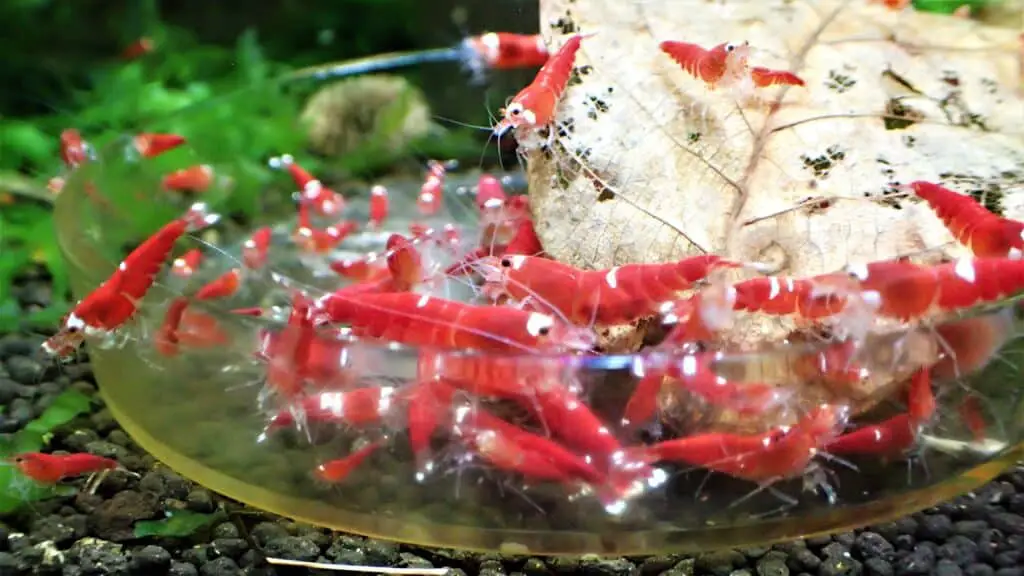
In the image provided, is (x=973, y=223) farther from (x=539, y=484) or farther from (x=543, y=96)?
(x=539, y=484)

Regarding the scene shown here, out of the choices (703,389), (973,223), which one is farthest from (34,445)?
(973,223)

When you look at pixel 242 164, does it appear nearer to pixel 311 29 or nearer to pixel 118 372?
pixel 118 372

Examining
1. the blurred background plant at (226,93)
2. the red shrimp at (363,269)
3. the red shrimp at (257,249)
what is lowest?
the red shrimp at (363,269)

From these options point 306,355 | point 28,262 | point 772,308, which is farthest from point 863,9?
point 28,262

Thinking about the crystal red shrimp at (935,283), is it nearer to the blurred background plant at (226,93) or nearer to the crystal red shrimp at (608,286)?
the crystal red shrimp at (608,286)

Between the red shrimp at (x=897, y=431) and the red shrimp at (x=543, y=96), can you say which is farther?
the red shrimp at (x=543, y=96)

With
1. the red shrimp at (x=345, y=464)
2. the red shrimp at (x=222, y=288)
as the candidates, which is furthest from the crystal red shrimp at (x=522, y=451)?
the red shrimp at (x=222, y=288)
